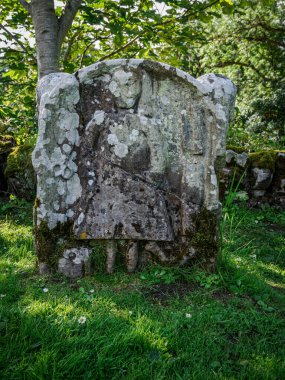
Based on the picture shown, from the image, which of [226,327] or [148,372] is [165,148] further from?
[148,372]

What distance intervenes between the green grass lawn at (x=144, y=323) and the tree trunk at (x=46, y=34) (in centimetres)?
278

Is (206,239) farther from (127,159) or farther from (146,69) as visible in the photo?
(146,69)

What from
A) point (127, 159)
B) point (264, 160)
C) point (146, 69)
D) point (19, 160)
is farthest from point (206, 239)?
point (19, 160)

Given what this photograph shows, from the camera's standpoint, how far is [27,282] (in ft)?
10.1

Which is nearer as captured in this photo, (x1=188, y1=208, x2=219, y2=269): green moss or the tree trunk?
(x1=188, y1=208, x2=219, y2=269): green moss

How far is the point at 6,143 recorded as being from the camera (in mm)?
6543

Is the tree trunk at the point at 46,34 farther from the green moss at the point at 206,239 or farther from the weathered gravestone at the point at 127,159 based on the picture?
the green moss at the point at 206,239

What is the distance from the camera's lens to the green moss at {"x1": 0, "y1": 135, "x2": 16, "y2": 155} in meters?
6.35

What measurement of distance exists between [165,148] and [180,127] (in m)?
0.27

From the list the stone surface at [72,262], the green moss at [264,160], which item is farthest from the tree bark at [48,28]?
the green moss at [264,160]

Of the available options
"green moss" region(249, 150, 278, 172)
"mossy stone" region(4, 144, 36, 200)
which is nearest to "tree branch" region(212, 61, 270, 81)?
"green moss" region(249, 150, 278, 172)

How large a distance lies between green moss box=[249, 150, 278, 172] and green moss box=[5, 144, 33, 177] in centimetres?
402

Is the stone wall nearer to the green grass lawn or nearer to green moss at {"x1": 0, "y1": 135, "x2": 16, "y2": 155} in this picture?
the green grass lawn

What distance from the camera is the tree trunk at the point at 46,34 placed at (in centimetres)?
478
